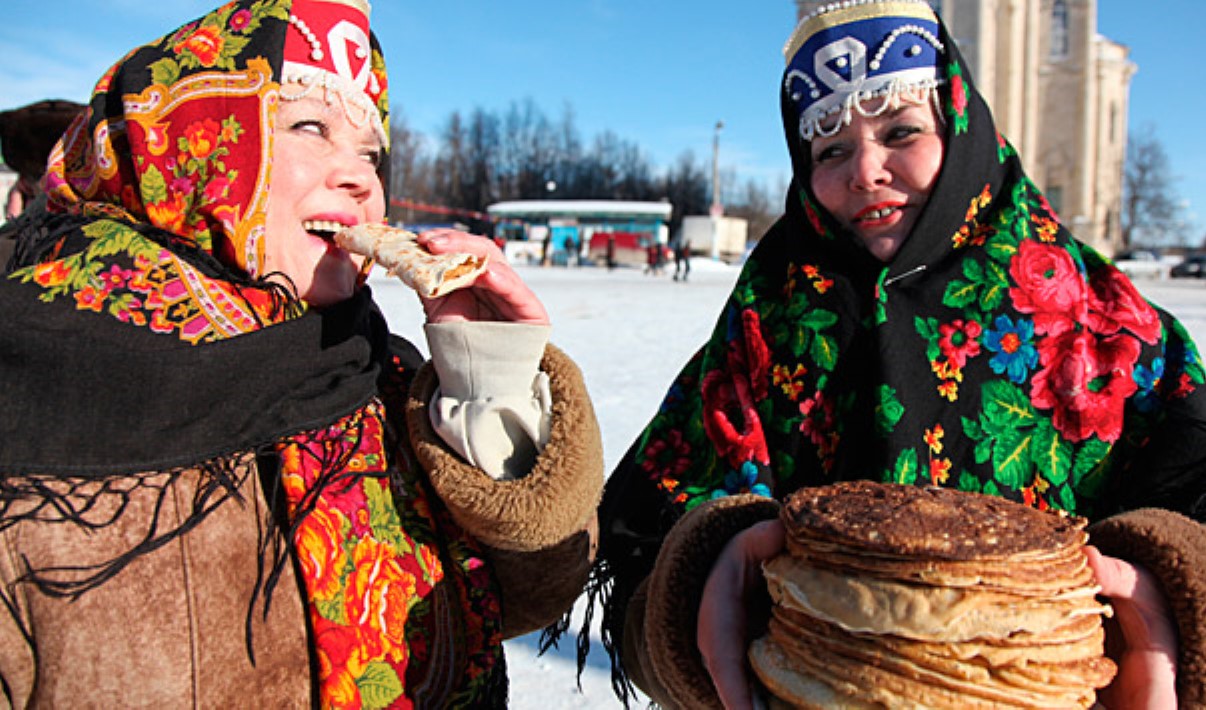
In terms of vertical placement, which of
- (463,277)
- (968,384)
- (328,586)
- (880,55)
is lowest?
(328,586)

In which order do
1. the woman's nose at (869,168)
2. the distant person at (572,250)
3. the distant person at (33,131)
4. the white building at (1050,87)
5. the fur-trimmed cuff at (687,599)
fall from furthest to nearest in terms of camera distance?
the white building at (1050,87), the distant person at (572,250), the distant person at (33,131), the woman's nose at (869,168), the fur-trimmed cuff at (687,599)

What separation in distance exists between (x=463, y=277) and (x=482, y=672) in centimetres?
74

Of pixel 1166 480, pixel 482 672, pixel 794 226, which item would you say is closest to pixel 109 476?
pixel 482 672

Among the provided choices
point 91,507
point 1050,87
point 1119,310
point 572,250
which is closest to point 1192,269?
point 1050,87

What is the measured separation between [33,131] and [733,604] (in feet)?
10.6

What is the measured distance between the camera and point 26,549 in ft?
3.83

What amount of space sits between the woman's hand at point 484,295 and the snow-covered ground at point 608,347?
1.00 meters

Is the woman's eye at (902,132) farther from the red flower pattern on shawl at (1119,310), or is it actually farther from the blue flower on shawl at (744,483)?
the blue flower on shawl at (744,483)

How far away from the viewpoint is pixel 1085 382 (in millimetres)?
1568

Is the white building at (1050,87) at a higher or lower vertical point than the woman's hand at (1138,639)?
higher

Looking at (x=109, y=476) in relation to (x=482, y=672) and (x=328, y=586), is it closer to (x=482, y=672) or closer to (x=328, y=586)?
(x=328, y=586)

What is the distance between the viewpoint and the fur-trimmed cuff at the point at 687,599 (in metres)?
1.37

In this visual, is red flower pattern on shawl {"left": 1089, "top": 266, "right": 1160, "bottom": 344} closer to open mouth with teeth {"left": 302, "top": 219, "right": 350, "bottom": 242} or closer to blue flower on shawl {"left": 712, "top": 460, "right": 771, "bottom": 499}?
blue flower on shawl {"left": 712, "top": 460, "right": 771, "bottom": 499}

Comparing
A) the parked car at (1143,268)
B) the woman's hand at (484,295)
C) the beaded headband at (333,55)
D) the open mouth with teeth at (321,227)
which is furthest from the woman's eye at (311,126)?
the parked car at (1143,268)
